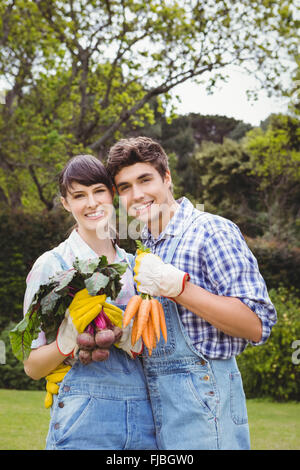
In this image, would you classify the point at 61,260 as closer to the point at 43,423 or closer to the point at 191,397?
the point at 191,397

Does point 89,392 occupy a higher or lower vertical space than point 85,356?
lower

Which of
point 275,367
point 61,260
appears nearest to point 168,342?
point 61,260

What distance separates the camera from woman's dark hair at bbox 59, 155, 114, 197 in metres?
2.46

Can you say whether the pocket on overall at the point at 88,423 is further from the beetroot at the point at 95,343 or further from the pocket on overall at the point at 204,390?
the pocket on overall at the point at 204,390

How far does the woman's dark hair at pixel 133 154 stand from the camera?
2416 mm

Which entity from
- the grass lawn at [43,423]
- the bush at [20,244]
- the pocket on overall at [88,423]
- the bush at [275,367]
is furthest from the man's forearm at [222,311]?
the bush at [20,244]

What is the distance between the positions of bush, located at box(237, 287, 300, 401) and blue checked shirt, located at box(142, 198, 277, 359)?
573cm

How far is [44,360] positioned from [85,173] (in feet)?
2.85

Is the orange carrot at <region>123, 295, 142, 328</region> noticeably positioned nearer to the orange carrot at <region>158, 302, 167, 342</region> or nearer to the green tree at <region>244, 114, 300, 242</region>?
the orange carrot at <region>158, 302, 167, 342</region>

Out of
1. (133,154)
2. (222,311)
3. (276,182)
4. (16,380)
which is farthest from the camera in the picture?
(276,182)

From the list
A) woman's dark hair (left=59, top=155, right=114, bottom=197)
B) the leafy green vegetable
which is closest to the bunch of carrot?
the leafy green vegetable

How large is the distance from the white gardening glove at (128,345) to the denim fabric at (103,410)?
70mm

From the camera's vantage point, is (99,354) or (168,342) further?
(168,342)

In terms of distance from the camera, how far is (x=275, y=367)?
7555mm
